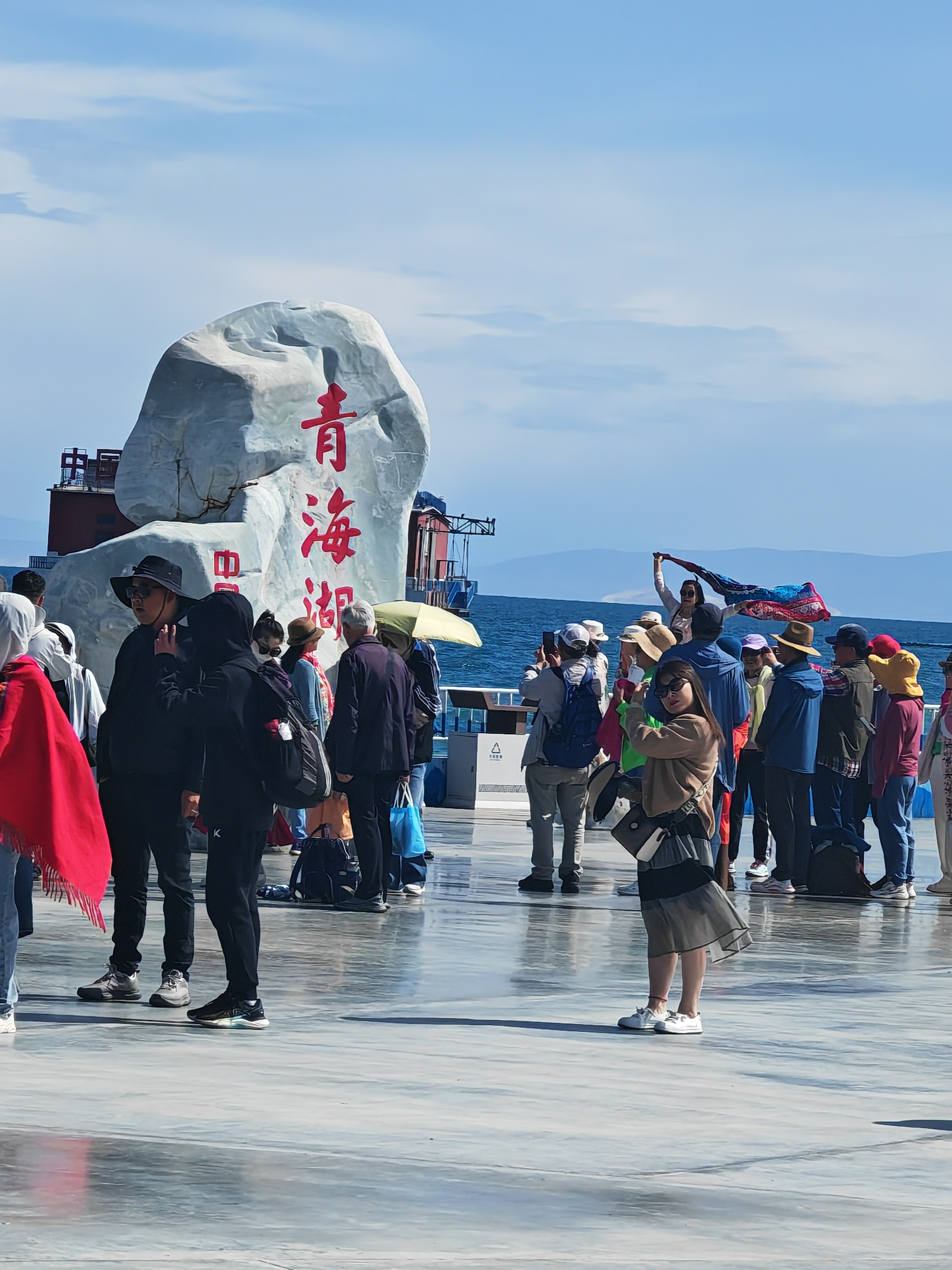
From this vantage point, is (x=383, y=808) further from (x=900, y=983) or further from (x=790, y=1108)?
(x=790, y=1108)

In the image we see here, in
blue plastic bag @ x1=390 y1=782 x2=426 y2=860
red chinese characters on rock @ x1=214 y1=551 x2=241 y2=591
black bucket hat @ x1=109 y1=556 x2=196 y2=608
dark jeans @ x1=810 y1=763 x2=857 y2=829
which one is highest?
red chinese characters on rock @ x1=214 y1=551 x2=241 y2=591

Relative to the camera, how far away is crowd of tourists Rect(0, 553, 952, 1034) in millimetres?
7203

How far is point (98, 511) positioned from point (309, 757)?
58130 millimetres

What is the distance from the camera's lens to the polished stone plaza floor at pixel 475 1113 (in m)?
4.35

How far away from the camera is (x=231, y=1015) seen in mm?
7219

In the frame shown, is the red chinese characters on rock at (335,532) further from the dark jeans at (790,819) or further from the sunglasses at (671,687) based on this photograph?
the sunglasses at (671,687)

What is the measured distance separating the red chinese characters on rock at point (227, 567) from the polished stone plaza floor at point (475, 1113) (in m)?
5.10

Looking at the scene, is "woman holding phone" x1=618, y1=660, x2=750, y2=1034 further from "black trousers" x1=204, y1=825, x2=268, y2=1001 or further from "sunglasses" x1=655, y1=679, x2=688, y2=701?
"black trousers" x1=204, y1=825, x2=268, y2=1001

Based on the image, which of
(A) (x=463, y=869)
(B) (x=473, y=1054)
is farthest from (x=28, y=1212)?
(A) (x=463, y=869)

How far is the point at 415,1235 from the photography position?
171 inches

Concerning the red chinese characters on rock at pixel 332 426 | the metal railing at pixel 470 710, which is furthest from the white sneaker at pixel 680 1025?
the metal railing at pixel 470 710

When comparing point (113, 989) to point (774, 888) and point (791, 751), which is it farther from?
point (774, 888)

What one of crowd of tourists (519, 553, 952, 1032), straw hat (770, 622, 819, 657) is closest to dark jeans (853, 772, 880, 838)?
crowd of tourists (519, 553, 952, 1032)

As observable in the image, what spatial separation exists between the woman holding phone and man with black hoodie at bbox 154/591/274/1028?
158 cm
